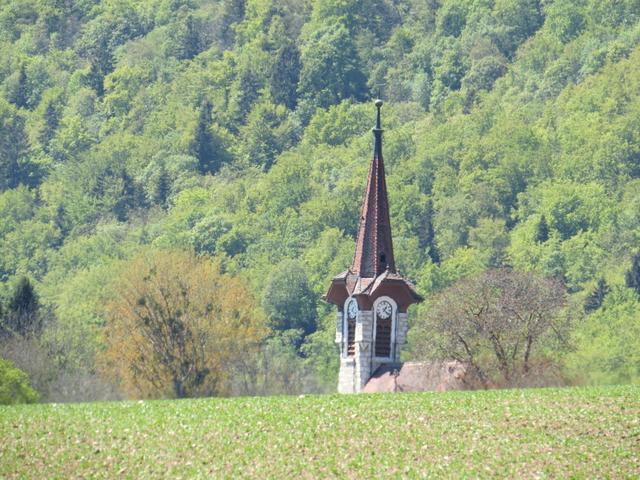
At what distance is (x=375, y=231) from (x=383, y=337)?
171 inches

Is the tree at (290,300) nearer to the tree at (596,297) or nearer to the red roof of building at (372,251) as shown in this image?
the tree at (596,297)

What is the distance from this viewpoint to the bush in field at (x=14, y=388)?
218 feet

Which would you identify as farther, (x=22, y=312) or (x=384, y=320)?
(x=22, y=312)

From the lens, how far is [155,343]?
85500 mm

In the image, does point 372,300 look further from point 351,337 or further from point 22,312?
point 22,312

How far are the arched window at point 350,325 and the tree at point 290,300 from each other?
5662cm

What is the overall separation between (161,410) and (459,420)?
7549 millimetres

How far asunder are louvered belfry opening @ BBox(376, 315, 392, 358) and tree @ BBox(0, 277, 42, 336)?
13.1 m

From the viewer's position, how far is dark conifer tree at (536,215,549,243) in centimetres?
16250

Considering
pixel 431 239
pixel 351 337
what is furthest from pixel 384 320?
pixel 431 239

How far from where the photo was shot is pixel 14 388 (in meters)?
67.4

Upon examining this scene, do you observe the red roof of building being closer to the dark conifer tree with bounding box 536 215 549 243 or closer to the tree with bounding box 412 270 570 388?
the tree with bounding box 412 270 570 388

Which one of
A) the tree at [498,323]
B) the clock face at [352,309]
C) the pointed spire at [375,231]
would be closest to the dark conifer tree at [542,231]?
the pointed spire at [375,231]

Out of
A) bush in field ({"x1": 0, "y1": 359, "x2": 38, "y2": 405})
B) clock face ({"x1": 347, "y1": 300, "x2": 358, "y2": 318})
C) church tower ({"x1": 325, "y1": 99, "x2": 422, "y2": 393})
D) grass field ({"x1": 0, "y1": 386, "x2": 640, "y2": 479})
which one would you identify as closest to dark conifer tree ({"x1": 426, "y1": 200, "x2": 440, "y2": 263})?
church tower ({"x1": 325, "y1": 99, "x2": 422, "y2": 393})
